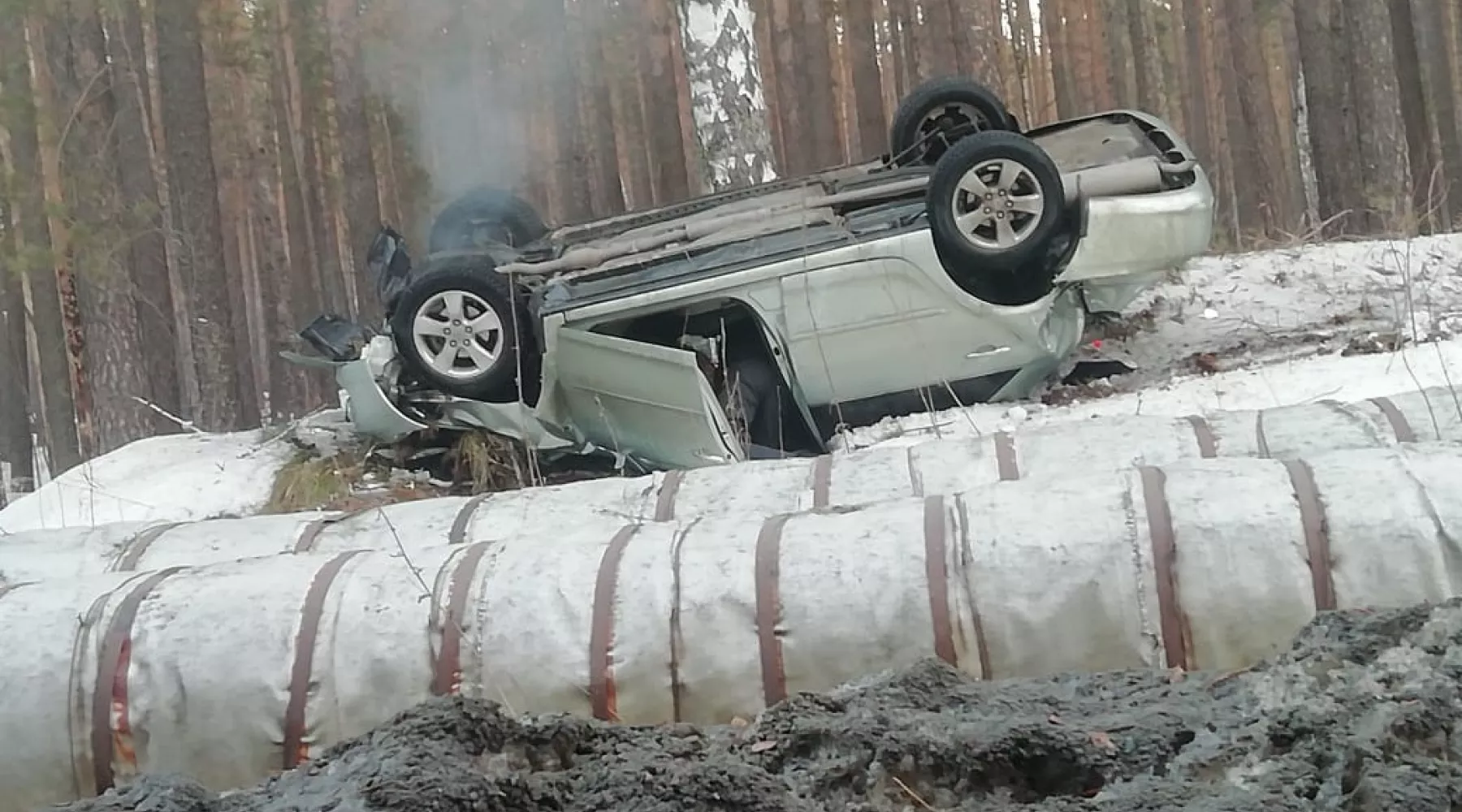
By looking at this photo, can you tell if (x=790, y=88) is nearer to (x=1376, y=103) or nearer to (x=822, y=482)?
(x=1376, y=103)

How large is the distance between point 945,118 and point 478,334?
2.84 meters

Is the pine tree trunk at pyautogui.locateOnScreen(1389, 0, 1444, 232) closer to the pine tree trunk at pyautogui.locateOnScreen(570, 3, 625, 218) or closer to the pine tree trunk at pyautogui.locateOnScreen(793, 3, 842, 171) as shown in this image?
the pine tree trunk at pyautogui.locateOnScreen(793, 3, 842, 171)

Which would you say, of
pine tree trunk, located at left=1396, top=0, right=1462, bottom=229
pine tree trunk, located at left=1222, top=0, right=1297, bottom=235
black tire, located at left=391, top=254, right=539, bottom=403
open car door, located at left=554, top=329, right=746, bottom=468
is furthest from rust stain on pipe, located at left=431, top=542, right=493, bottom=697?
pine tree trunk, located at left=1396, top=0, right=1462, bottom=229

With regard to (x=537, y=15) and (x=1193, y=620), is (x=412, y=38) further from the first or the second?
(x=1193, y=620)

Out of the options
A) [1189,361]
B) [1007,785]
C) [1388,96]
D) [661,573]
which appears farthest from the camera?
[1388,96]

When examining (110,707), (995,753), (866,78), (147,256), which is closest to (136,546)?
(110,707)

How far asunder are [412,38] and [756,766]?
61.1ft

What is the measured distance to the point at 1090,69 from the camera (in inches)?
750

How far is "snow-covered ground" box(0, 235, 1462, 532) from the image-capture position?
576 centimetres

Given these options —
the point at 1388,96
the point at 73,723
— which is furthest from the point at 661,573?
the point at 1388,96

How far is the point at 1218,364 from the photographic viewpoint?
6.64 metres

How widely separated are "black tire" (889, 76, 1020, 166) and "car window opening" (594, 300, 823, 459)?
161 cm

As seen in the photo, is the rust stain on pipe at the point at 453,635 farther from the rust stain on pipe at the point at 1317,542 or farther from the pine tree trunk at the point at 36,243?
the pine tree trunk at the point at 36,243

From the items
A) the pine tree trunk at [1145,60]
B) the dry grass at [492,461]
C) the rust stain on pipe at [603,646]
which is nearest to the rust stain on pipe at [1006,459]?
the rust stain on pipe at [603,646]
